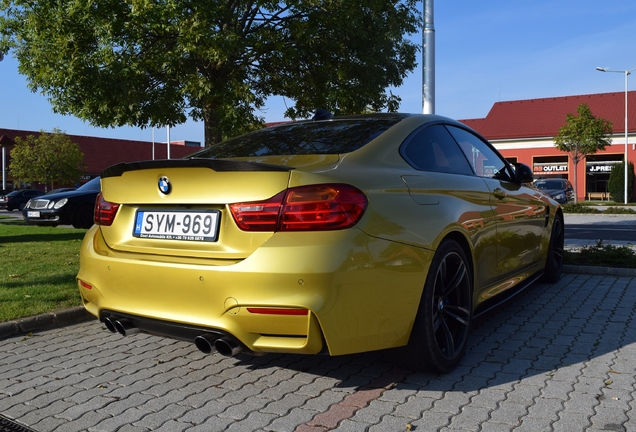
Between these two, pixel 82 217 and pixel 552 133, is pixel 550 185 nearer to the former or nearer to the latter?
pixel 552 133

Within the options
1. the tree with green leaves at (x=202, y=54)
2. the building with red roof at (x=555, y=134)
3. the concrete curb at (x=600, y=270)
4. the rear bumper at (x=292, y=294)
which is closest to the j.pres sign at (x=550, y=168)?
the building with red roof at (x=555, y=134)

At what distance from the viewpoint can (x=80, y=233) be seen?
13.0m

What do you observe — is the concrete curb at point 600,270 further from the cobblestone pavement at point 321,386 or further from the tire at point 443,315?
the tire at point 443,315

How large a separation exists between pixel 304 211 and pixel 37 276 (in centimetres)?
501

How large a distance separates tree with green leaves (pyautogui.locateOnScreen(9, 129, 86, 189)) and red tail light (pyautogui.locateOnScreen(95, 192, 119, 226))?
5154 cm

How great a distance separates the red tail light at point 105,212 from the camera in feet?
11.4

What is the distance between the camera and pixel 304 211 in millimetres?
2809

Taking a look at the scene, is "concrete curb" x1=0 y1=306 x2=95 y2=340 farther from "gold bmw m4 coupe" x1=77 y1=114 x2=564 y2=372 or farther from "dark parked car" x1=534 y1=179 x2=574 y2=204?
"dark parked car" x1=534 y1=179 x2=574 y2=204

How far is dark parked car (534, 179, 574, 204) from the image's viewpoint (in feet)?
93.4

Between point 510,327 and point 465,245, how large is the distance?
48.2 inches

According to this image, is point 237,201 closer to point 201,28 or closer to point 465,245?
point 465,245

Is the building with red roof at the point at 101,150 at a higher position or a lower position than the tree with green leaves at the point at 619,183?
higher

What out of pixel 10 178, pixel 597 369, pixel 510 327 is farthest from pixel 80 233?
pixel 10 178

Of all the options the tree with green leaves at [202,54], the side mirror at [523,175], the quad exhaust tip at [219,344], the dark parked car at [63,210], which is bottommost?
the quad exhaust tip at [219,344]
